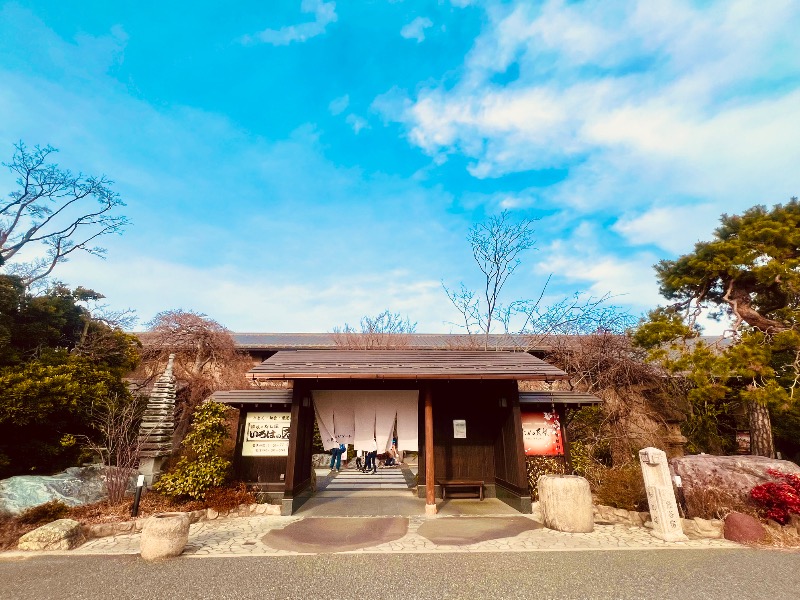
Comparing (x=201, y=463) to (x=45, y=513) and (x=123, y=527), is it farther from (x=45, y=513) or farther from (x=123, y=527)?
(x=45, y=513)

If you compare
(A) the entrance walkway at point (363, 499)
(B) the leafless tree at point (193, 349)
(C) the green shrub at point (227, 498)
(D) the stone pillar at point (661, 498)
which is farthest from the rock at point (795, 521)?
(B) the leafless tree at point (193, 349)

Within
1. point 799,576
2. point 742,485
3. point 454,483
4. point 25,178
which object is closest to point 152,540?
point 454,483

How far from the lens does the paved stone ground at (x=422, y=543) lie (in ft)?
18.4

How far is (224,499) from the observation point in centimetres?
779

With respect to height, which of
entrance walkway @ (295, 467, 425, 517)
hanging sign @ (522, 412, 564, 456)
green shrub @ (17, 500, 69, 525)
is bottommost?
entrance walkway @ (295, 467, 425, 517)

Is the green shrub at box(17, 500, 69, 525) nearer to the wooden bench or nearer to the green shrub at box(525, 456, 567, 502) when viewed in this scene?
the wooden bench

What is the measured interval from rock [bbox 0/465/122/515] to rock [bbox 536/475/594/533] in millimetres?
9495

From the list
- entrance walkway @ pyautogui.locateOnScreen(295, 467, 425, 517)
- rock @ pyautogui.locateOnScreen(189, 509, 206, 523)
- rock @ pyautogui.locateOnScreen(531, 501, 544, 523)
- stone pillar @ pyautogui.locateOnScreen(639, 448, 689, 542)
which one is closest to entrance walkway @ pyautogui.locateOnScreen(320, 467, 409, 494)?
entrance walkway @ pyautogui.locateOnScreen(295, 467, 425, 517)

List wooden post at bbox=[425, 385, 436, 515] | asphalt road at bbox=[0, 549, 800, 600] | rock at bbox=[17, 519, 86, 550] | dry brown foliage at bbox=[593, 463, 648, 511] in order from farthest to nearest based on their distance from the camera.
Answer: wooden post at bbox=[425, 385, 436, 515] → dry brown foliage at bbox=[593, 463, 648, 511] → rock at bbox=[17, 519, 86, 550] → asphalt road at bbox=[0, 549, 800, 600]

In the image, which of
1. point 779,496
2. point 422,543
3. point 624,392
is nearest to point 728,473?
point 779,496

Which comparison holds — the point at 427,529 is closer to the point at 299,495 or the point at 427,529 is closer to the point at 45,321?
the point at 299,495

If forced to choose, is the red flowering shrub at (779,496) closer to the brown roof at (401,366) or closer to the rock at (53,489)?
the brown roof at (401,366)

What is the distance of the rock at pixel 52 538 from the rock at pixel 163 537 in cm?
159

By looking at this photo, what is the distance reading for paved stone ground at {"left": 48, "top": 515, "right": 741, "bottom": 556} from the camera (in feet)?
18.4
